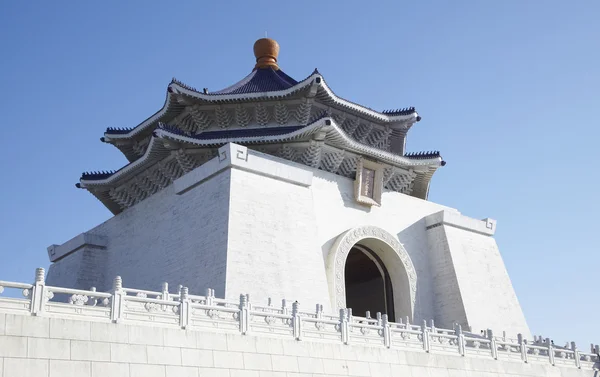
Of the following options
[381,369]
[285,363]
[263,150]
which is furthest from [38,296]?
[263,150]

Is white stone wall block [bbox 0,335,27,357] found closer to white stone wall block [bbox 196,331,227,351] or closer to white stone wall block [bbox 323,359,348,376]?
white stone wall block [bbox 196,331,227,351]

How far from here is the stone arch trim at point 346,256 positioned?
18.7 m

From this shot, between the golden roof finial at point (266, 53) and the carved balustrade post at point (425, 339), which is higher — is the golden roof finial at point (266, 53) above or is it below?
above

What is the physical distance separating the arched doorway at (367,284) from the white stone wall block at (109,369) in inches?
470

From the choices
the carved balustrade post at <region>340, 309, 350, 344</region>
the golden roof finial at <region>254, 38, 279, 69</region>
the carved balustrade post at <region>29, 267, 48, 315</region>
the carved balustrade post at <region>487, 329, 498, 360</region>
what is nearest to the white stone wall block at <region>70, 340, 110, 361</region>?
the carved balustrade post at <region>29, 267, 48, 315</region>

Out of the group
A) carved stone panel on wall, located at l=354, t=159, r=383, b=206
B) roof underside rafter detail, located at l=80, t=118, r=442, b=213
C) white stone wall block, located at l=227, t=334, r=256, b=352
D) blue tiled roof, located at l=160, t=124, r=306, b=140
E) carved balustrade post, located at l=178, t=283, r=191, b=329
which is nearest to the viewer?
carved balustrade post, located at l=178, t=283, r=191, b=329

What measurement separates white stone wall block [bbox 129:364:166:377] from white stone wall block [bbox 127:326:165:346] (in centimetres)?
36

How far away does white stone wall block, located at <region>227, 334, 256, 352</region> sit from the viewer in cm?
1170

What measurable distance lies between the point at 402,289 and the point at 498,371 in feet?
17.8

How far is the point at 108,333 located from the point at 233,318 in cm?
245

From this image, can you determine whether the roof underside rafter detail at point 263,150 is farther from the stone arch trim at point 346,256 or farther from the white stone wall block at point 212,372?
the white stone wall block at point 212,372

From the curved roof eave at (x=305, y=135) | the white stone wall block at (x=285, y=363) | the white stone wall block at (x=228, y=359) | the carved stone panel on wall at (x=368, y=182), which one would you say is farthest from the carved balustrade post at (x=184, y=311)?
the carved stone panel on wall at (x=368, y=182)

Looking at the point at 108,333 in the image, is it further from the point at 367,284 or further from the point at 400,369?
the point at 367,284

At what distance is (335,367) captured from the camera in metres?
12.9
